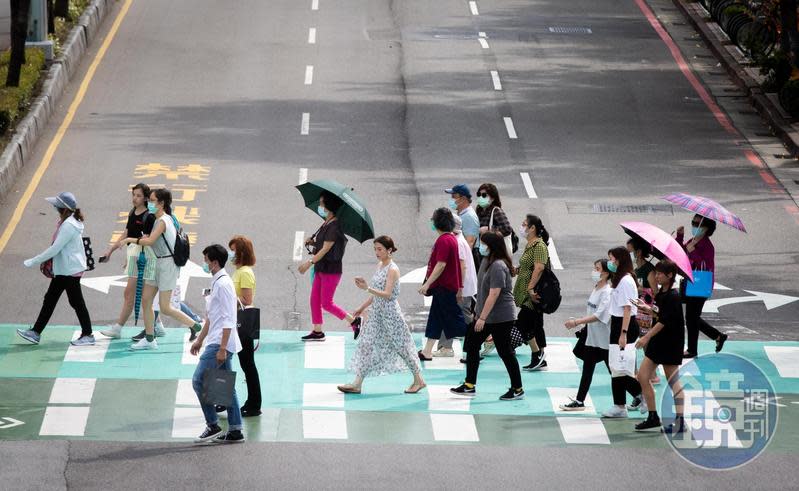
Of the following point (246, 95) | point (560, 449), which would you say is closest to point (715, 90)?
point (246, 95)

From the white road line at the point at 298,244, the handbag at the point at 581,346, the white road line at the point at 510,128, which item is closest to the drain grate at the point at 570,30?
the white road line at the point at 510,128

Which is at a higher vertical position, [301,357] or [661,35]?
[661,35]

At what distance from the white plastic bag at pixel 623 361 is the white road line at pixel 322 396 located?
2669 millimetres

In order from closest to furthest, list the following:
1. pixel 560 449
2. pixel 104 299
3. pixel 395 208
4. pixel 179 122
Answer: pixel 560 449 < pixel 104 299 < pixel 395 208 < pixel 179 122

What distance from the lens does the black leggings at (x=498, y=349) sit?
14.0 m

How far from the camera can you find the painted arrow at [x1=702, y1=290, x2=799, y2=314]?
17891mm

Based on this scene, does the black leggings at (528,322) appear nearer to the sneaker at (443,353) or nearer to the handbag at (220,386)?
the sneaker at (443,353)

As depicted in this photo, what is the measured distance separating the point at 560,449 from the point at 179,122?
50.5ft

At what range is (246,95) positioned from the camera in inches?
1113

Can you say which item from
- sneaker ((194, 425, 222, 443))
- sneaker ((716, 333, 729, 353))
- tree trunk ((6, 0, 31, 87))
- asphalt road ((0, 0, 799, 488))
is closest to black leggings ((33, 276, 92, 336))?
asphalt road ((0, 0, 799, 488))

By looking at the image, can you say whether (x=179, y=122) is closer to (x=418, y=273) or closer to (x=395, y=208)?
(x=395, y=208)

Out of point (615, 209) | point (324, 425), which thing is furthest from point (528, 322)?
point (615, 209)

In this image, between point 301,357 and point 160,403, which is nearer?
point 160,403

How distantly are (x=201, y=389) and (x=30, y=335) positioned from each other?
12.6 ft
